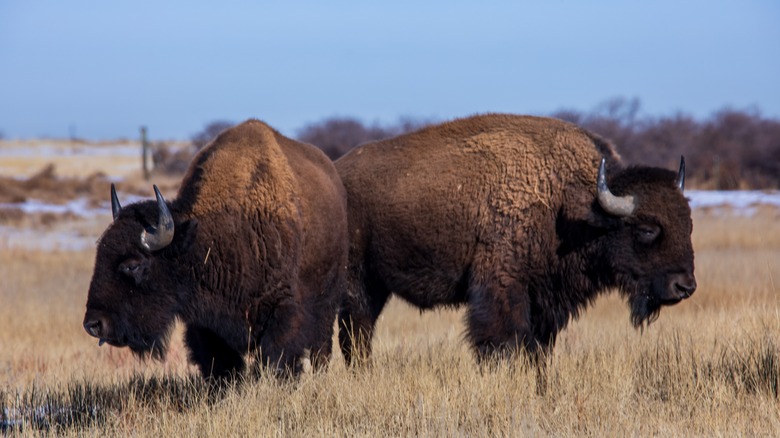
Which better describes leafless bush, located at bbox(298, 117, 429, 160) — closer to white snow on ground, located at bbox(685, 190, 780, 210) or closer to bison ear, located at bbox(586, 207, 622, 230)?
white snow on ground, located at bbox(685, 190, 780, 210)

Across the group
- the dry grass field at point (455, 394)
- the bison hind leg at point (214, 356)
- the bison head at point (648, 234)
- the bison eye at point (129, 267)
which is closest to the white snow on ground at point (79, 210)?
the dry grass field at point (455, 394)

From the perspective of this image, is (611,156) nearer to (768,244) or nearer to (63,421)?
(63,421)

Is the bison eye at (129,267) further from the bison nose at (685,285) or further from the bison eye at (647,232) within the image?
the bison nose at (685,285)

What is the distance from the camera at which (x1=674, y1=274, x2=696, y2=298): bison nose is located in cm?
764

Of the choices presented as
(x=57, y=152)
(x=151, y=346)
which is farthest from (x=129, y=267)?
(x=57, y=152)

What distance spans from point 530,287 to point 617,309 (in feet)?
17.9

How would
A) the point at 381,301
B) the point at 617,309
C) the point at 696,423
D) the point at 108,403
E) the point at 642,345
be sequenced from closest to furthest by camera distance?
the point at 696,423 → the point at 108,403 → the point at 642,345 → the point at 381,301 → the point at 617,309

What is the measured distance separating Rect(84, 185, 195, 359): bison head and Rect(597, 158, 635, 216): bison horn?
132 inches

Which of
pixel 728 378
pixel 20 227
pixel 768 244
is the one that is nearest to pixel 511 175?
pixel 728 378

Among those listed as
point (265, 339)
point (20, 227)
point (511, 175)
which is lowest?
point (20, 227)

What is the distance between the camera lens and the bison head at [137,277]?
21.5 ft

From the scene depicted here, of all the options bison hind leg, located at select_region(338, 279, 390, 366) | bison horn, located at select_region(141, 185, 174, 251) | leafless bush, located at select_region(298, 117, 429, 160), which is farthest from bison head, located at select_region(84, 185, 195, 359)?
leafless bush, located at select_region(298, 117, 429, 160)

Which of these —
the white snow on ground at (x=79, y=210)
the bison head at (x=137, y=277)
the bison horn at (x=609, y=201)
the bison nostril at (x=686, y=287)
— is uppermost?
the bison horn at (x=609, y=201)

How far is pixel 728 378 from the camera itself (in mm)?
6781
